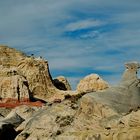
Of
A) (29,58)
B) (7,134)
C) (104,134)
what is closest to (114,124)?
(104,134)

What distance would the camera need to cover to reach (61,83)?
100m

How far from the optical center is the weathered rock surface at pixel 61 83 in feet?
321

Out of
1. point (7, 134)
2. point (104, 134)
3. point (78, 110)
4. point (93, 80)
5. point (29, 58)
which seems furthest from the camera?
point (29, 58)

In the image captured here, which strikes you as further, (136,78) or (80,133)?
(136,78)

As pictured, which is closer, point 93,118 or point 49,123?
point 93,118

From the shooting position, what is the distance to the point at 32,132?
33.0 meters

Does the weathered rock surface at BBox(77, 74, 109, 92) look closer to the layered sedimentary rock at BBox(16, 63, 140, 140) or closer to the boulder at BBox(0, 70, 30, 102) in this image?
the boulder at BBox(0, 70, 30, 102)

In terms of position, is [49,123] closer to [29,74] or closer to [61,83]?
[29,74]

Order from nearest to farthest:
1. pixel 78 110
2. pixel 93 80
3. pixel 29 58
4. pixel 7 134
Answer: pixel 78 110, pixel 7 134, pixel 93 80, pixel 29 58

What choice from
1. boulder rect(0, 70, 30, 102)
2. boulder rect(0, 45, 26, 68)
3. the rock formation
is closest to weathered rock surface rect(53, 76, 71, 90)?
boulder rect(0, 45, 26, 68)

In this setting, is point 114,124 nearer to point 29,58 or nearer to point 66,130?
point 66,130

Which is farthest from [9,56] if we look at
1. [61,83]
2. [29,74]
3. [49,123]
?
[49,123]

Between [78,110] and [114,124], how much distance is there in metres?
5.84

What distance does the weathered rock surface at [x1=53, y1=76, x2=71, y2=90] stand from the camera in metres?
97.9
